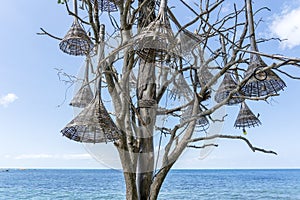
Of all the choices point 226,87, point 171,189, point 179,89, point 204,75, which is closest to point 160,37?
point 179,89

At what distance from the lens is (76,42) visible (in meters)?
1.45

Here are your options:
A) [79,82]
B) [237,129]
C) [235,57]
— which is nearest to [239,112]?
[237,129]

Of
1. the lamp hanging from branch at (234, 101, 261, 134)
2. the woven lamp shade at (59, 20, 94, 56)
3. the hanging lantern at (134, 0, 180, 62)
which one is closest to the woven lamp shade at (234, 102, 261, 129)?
the lamp hanging from branch at (234, 101, 261, 134)

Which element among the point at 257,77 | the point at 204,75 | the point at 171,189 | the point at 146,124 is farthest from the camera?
the point at 171,189

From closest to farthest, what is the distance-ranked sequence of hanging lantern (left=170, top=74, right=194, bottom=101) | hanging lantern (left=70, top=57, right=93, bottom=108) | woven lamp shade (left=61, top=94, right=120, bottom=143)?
1. woven lamp shade (left=61, top=94, right=120, bottom=143)
2. hanging lantern (left=170, top=74, right=194, bottom=101)
3. hanging lantern (left=70, top=57, right=93, bottom=108)

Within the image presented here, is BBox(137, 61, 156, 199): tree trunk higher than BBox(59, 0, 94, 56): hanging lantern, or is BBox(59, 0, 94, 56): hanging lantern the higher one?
BBox(59, 0, 94, 56): hanging lantern

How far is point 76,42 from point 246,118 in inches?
39.9

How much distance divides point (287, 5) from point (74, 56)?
1155 millimetres

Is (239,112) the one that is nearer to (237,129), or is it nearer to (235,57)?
(237,129)

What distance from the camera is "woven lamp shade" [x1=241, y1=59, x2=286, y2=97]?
2.94ft

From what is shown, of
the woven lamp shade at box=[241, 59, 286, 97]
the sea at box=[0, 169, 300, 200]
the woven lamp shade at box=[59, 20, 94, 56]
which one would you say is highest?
the woven lamp shade at box=[59, 20, 94, 56]

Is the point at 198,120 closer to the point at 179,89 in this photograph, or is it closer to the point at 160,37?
the point at 179,89

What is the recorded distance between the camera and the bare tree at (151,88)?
993 millimetres

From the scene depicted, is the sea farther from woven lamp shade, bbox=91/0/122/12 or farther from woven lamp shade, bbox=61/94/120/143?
woven lamp shade, bbox=61/94/120/143
